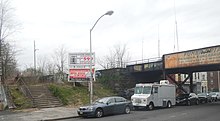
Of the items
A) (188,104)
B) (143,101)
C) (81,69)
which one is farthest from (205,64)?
(81,69)

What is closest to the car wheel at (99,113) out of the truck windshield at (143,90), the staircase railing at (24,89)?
the truck windshield at (143,90)

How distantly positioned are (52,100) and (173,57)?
17.6 meters

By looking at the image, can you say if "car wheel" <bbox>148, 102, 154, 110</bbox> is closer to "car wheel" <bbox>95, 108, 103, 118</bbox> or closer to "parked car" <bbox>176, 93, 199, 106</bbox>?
"parked car" <bbox>176, 93, 199, 106</bbox>

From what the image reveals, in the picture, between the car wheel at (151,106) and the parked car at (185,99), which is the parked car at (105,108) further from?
the parked car at (185,99)

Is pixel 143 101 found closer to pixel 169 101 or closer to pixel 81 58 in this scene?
pixel 169 101

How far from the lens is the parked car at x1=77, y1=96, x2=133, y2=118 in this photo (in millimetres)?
23188

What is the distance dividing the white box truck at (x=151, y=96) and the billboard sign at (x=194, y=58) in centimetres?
650

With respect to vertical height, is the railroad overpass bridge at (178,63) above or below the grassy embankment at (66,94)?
above

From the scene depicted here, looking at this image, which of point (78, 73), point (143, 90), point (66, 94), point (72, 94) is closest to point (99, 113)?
point (143, 90)

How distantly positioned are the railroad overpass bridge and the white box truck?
21.6 feet

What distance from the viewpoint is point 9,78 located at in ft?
136

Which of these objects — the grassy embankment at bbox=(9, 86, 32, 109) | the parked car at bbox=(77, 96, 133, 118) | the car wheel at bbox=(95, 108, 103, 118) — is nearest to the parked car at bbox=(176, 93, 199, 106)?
the parked car at bbox=(77, 96, 133, 118)

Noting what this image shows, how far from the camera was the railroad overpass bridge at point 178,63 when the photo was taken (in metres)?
37.5

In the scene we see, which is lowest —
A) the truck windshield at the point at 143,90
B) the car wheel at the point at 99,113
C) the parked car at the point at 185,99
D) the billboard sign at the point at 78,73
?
the parked car at the point at 185,99
